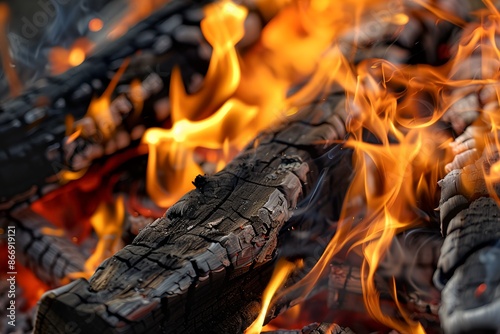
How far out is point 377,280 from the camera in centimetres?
251

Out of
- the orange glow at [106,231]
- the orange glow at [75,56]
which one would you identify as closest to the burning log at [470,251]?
the orange glow at [106,231]

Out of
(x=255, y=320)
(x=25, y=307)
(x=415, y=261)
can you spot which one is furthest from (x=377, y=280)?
(x=25, y=307)

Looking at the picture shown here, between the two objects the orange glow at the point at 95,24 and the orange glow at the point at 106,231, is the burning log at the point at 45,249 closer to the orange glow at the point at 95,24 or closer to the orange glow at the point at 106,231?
the orange glow at the point at 106,231

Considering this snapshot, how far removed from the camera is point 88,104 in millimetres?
3387

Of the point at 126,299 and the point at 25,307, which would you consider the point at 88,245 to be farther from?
the point at 126,299

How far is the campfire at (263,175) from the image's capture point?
1935mm

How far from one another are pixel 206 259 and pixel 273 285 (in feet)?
1.41

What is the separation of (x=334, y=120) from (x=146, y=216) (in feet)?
3.81

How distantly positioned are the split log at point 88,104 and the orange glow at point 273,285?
156 cm

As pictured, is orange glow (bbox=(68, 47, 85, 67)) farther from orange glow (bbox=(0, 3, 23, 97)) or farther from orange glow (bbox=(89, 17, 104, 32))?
orange glow (bbox=(0, 3, 23, 97))

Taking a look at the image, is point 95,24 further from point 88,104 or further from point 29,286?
point 29,286

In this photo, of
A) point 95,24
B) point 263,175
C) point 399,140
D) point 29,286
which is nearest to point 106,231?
point 29,286

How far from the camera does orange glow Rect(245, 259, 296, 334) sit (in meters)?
2.17

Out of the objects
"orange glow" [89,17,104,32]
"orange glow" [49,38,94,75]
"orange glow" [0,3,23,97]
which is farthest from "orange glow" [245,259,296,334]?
"orange glow" [89,17,104,32]
